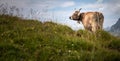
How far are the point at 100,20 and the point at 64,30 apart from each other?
8.03ft

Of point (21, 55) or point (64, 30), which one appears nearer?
point (21, 55)

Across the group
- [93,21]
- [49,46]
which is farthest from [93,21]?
[49,46]

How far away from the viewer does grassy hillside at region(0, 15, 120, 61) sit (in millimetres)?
8289

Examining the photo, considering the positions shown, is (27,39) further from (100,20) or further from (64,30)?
(100,20)

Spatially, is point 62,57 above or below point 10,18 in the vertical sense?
below

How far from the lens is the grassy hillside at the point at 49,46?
8289 mm

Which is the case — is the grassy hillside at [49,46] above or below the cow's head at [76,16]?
below

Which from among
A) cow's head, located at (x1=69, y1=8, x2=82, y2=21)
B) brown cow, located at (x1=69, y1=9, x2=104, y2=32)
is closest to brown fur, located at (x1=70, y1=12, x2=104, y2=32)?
brown cow, located at (x1=69, y1=9, x2=104, y2=32)

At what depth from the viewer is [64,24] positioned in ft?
45.3

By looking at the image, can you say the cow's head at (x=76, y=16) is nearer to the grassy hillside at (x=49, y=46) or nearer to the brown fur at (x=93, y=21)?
the brown fur at (x=93, y=21)

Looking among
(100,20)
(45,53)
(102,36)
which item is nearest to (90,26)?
(100,20)

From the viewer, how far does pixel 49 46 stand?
30.7ft

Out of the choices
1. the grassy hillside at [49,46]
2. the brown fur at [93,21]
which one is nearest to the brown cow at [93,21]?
the brown fur at [93,21]

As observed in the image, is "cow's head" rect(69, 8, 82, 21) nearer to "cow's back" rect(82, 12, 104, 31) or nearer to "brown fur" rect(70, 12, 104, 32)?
"brown fur" rect(70, 12, 104, 32)
